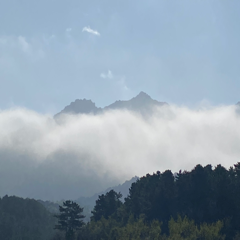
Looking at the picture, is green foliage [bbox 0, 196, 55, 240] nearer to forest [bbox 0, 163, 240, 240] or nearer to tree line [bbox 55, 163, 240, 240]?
forest [bbox 0, 163, 240, 240]

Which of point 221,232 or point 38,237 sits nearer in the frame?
point 221,232

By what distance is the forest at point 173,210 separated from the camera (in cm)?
5078

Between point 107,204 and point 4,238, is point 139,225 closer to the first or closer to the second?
point 107,204

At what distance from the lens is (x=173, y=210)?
66938 mm

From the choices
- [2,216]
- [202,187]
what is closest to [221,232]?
[202,187]

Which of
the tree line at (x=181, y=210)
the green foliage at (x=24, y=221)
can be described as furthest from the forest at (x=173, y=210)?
the green foliage at (x=24, y=221)

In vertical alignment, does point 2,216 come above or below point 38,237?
above

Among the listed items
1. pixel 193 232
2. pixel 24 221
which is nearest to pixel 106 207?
pixel 193 232

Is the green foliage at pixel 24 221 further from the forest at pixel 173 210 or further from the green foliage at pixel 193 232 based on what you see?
the green foliage at pixel 193 232

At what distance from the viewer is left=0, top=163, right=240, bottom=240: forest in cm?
5078

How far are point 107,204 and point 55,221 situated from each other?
64.6m

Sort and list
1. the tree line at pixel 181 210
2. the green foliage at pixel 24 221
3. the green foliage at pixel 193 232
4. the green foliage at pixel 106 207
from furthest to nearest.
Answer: the green foliage at pixel 24 221
the green foliage at pixel 106 207
the tree line at pixel 181 210
the green foliage at pixel 193 232

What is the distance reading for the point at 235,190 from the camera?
58594mm

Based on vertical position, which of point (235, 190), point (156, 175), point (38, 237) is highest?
point (156, 175)
